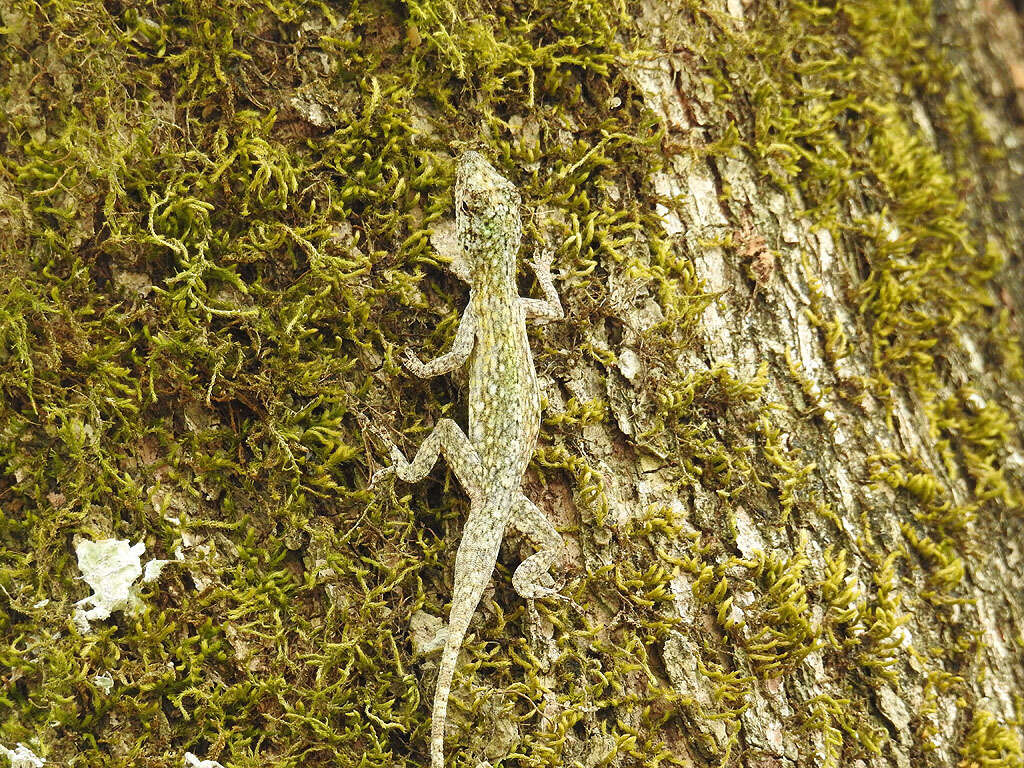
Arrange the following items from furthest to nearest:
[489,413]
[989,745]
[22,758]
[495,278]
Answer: [989,745] → [495,278] → [489,413] → [22,758]

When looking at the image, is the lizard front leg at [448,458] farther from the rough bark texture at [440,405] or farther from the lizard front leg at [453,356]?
the lizard front leg at [453,356]

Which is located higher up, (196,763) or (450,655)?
(450,655)

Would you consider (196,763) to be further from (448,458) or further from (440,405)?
(440,405)

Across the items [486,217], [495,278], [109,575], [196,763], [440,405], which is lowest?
[196,763]

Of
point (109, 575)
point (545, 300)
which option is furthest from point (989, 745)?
point (109, 575)

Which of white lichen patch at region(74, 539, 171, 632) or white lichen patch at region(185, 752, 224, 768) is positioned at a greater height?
white lichen patch at region(74, 539, 171, 632)

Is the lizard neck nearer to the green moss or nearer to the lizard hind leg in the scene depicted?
the lizard hind leg

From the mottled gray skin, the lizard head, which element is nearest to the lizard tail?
the mottled gray skin
